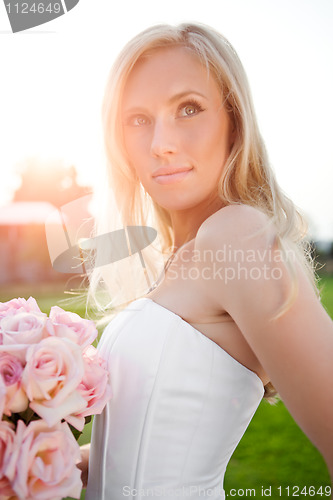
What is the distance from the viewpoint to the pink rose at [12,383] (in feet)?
4.97

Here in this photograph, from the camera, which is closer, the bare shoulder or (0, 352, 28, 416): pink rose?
(0, 352, 28, 416): pink rose

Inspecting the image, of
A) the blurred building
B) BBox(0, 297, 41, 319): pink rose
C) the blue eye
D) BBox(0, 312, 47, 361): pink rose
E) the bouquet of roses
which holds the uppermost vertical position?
the blue eye

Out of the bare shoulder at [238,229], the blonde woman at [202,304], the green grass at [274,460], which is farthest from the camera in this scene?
the green grass at [274,460]

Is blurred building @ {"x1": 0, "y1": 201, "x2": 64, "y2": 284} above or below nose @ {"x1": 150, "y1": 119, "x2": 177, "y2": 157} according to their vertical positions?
below

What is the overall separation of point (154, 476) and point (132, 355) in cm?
49

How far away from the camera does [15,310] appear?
1854 mm

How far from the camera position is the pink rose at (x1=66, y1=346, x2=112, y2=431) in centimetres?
171

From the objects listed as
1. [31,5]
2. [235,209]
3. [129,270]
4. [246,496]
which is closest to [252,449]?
[246,496]

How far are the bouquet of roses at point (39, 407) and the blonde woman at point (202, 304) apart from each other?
32cm

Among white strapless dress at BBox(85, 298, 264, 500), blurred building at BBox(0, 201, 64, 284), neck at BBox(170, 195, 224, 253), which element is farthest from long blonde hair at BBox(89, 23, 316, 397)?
blurred building at BBox(0, 201, 64, 284)

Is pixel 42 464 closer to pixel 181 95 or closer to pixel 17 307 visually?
pixel 17 307

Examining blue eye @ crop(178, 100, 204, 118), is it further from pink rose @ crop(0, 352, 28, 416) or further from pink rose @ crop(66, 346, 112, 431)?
pink rose @ crop(0, 352, 28, 416)

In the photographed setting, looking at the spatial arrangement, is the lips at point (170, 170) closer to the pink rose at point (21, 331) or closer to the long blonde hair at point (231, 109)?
the long blonde hair at point (231, 109)

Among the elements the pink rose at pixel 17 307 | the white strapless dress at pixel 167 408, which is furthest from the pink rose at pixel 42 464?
the pink rose at pixel 17 307
